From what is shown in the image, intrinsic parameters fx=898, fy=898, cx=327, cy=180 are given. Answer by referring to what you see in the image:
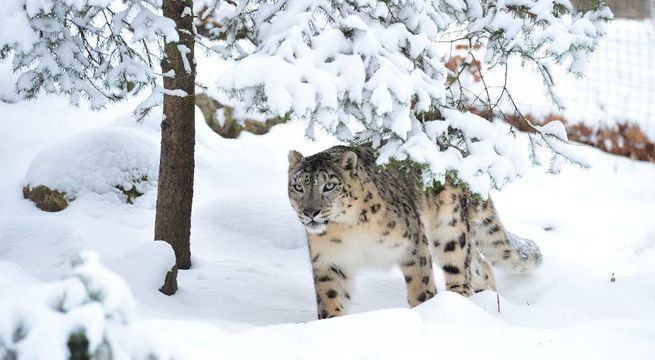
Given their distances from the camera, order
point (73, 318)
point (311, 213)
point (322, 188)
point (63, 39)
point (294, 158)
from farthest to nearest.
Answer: point (294, 158)
point (322, 188)
point (311, 213)
point (63, 39)
point (73, 318)

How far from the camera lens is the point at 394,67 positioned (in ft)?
14.8

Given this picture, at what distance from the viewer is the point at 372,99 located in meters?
4.33

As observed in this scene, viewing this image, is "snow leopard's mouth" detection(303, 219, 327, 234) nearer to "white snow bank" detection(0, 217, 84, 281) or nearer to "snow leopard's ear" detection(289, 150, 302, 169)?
"snow leopard's ear" detection(289, 150, 302, 169)

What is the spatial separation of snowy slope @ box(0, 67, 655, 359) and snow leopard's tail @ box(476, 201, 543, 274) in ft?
0.45

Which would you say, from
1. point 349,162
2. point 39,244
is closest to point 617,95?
point 349,162

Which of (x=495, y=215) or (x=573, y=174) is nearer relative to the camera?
(x=495, y=215)

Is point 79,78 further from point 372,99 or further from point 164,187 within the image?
point 372,99

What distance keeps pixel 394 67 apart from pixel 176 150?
210 cm

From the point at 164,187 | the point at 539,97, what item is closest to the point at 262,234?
the point at 164,187

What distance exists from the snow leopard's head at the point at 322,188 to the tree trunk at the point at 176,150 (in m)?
0.77

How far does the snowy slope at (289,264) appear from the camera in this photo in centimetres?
390

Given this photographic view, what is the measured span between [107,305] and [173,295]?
3.52 metres

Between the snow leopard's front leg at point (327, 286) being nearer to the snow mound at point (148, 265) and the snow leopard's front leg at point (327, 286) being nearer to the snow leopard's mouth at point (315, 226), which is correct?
the snow leopard's mouth at point (315, 226)

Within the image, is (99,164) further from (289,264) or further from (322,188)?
(322,188)
